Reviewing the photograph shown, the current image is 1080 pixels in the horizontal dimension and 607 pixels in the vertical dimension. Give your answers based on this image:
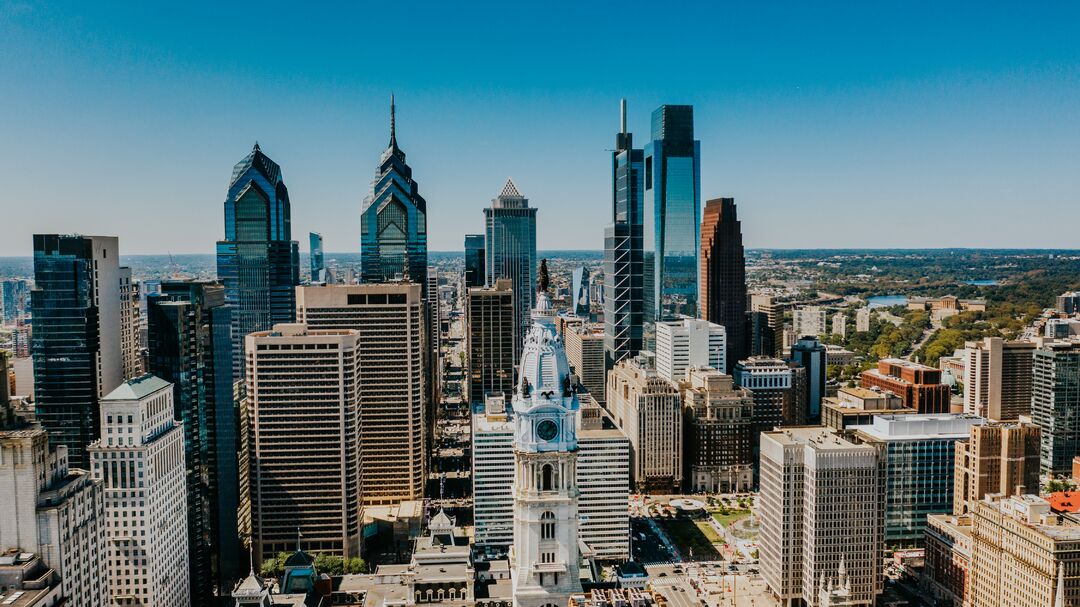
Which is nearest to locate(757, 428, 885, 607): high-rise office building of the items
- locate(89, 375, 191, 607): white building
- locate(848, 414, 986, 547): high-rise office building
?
locate(848, 414, 986, 547): high-rise office building

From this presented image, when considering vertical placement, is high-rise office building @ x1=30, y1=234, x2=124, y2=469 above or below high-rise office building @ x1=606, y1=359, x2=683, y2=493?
above

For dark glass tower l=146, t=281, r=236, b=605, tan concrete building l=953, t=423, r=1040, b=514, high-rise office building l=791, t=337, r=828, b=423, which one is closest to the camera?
dark glass tower l=146, t=281, r=236, b=605

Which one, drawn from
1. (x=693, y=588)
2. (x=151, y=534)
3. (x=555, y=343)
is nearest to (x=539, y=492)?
(x=555, y=343)

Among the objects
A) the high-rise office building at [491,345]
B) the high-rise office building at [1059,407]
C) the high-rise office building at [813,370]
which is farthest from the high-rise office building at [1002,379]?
the high-rise office building at [491,345]

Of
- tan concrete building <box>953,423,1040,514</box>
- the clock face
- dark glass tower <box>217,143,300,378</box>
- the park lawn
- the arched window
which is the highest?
dark glass tower <box>217,143,300,378</box>

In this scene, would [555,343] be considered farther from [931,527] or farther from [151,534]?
[931,527]

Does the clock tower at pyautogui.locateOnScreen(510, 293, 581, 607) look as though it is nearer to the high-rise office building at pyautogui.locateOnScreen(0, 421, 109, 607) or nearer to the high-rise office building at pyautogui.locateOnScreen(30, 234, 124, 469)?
the high-rise office building at pyautogui.locateOnScreen(0, 421, 109, 607)

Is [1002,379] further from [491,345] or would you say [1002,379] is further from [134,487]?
[134,487]
